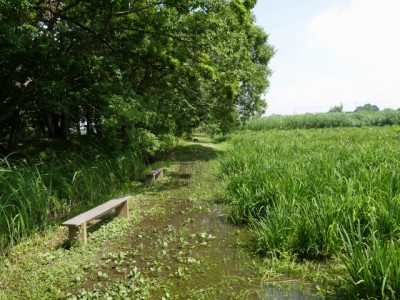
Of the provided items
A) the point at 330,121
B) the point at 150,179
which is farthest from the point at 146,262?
the point at 330,121

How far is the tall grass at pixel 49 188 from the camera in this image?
4977 mm

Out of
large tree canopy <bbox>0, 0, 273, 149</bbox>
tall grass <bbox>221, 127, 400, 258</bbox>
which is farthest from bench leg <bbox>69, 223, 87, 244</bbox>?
tall grass <bbox>221, 127, 400, 258</bbox>

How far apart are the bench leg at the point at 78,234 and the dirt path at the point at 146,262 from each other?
16cm

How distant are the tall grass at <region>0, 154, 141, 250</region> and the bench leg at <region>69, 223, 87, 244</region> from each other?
0.76 meters

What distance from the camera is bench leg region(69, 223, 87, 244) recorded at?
16.2ft

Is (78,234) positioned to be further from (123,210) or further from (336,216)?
(336,216)

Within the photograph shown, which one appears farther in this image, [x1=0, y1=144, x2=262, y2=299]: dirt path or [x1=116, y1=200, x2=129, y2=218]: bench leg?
[x1=116, y1=200, x2=129, y2=218]: bench leg

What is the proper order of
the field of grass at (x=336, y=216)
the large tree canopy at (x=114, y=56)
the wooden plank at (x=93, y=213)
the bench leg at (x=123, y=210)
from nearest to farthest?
the field of grass at (x=336, y=216), the wooden plank at (x=93, y=213), the bench leg at (x=123, y=210), the large tree canopy at (x=114, y=56)

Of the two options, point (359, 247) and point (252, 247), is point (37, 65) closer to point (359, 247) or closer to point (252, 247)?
point (252, 247)

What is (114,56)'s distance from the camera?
374 inches

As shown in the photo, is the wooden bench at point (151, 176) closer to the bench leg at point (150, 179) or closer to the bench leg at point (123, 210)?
the bench leg at point (150, 179)

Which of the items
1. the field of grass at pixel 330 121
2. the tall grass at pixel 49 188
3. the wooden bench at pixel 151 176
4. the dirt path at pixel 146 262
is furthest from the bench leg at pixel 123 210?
the field of grass at pixel 330 121

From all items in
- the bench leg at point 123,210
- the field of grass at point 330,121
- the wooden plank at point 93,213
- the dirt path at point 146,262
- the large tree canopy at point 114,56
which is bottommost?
the dirt path at point 146,262

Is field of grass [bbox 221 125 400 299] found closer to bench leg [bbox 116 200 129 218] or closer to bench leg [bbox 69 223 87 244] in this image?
bench leg [bbox 116 200 129 218]
